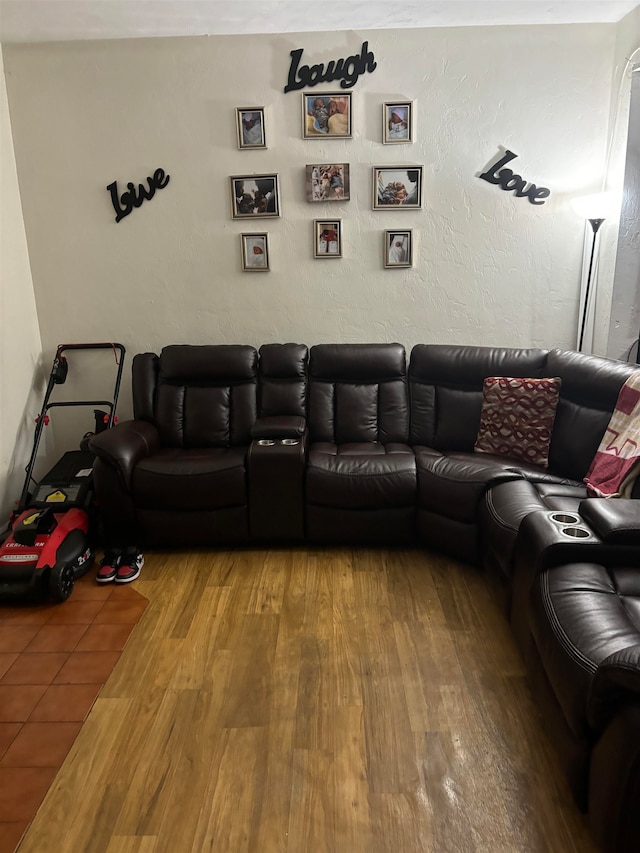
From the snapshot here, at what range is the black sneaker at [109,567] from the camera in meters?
2.62

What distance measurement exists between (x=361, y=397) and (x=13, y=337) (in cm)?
210

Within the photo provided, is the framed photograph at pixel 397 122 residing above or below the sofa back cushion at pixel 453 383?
above

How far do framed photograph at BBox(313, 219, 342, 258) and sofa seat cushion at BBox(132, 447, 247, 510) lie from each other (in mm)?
1429

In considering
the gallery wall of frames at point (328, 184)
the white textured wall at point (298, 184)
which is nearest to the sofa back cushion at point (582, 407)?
the white textured wall at point (298, 184)

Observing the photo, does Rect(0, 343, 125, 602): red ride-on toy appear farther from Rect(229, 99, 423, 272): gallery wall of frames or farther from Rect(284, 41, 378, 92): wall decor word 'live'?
Rect(284, 41, 378, 92): wall decor word 'live'

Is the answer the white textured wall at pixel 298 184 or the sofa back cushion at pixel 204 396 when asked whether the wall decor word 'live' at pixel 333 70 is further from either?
the sofa back cushion at pixel 204 396

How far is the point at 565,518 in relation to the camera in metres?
1.95

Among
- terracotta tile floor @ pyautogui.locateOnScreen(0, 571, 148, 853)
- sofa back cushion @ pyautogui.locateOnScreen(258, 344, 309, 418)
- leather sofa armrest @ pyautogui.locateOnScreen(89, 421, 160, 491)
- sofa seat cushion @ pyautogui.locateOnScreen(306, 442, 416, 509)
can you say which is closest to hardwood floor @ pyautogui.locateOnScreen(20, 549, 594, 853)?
terracotta tile floor @ pyautogui.locateOnScreen(0, 571, 148, 853)

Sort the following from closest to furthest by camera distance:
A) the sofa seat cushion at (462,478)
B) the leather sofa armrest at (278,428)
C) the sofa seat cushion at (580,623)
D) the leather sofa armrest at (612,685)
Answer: the leather sofa armrest at (612,685) → the sofa seat cushion at (580,623) → the sofa seat cushion at (462,478) → the leather sofa armrest at (278,428)

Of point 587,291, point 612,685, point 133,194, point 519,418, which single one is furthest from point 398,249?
point 612,685

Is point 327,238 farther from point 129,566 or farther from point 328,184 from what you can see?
point 129,566

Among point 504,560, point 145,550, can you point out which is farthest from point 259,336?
point 504,560

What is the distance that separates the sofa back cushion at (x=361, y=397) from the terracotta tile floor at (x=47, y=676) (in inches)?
56.2

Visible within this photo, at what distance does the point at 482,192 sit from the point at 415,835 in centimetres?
317
